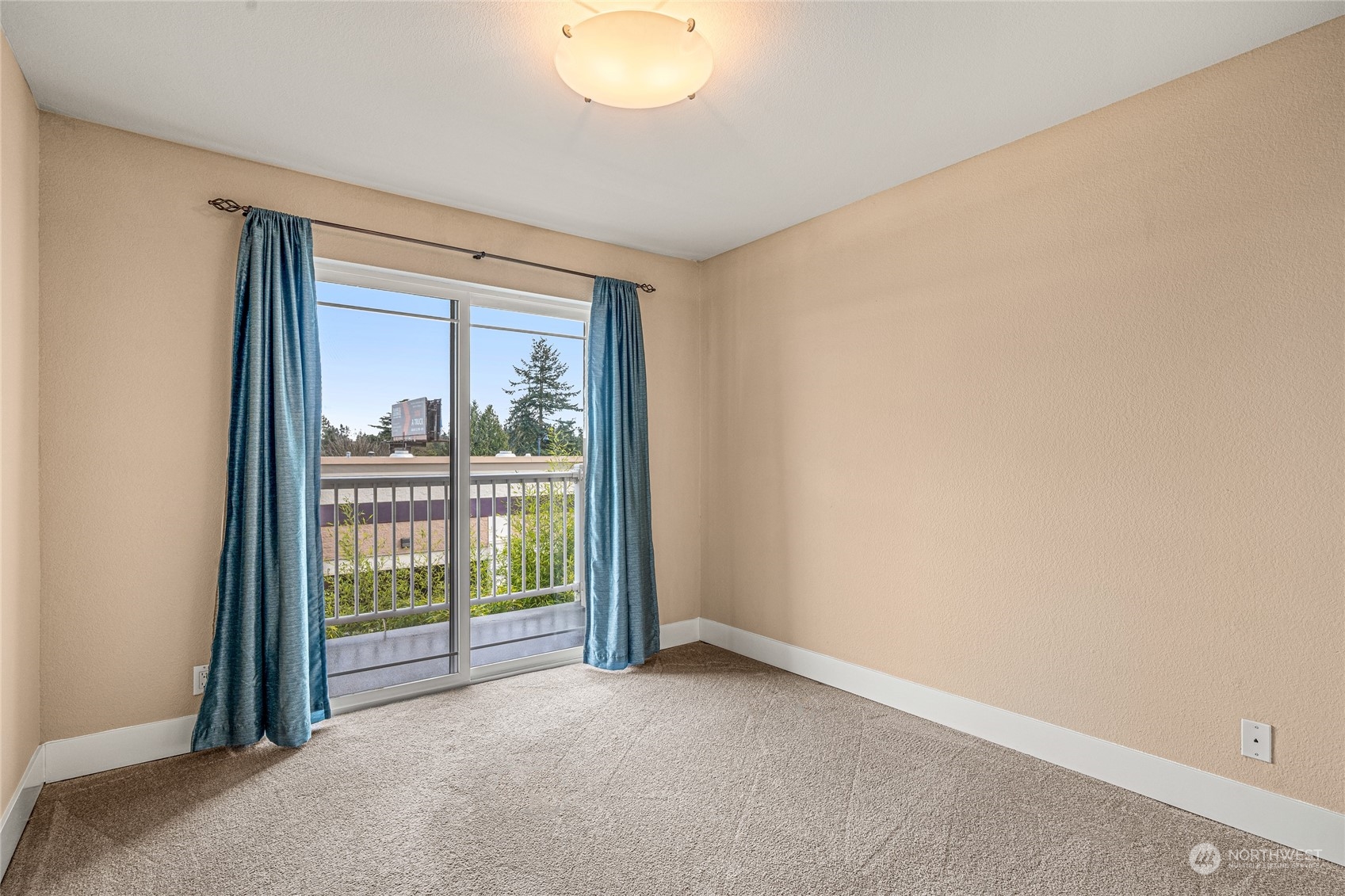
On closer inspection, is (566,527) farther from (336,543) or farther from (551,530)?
(336,543)

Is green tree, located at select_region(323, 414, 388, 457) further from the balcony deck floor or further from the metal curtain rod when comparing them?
the balcony deck floor

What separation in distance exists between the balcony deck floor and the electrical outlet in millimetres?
3064

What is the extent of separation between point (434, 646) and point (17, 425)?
6.89 ft

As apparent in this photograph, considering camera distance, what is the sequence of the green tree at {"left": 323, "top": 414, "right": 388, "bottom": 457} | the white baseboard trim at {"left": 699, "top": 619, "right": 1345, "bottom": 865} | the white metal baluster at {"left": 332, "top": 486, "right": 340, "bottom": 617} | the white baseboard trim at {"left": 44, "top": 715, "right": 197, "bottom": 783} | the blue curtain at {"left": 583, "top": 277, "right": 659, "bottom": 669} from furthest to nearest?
the blue curtain at {"left": 583, "top": 277, "right": 659, "bottom": 669}, the white metal baluster at {"left": 332, "top": 486, "right": 340, "bottom": 617}, the green tree at {"left": 323, "top": 414, "right": 388, "bottom": 457}, the white baseboard trim at {"left": 44, "top": 715, "right": 197, "bottom": 783}, the white baseboard trim at {"left": 699, "top": 619, "right": 1345, "bottom": 865}

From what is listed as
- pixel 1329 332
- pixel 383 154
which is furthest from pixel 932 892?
pixel 383 154

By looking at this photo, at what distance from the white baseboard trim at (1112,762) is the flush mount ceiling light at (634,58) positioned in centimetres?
271

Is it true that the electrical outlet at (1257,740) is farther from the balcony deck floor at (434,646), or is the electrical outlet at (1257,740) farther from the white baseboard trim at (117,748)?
the white baseboard trim at (117,748)

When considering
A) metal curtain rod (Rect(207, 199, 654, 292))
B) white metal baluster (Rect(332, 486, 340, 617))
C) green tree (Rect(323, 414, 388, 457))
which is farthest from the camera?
white metal baluster (Rect(332, 486, 340, 617))

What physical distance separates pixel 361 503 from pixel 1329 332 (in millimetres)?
4163

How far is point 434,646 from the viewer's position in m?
3.72

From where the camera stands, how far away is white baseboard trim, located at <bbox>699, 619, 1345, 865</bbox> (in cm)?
205

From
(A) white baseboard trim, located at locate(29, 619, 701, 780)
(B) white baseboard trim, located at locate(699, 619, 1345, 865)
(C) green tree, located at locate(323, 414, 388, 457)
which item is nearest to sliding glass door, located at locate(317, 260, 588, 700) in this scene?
→ (C) green tree, located at locate(323, 414, 388, 457)

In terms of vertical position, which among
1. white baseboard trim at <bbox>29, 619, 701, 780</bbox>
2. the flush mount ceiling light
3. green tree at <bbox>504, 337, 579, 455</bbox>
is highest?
the flush mount ceiling light

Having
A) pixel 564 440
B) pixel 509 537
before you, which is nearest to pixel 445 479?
pixel 509 537
